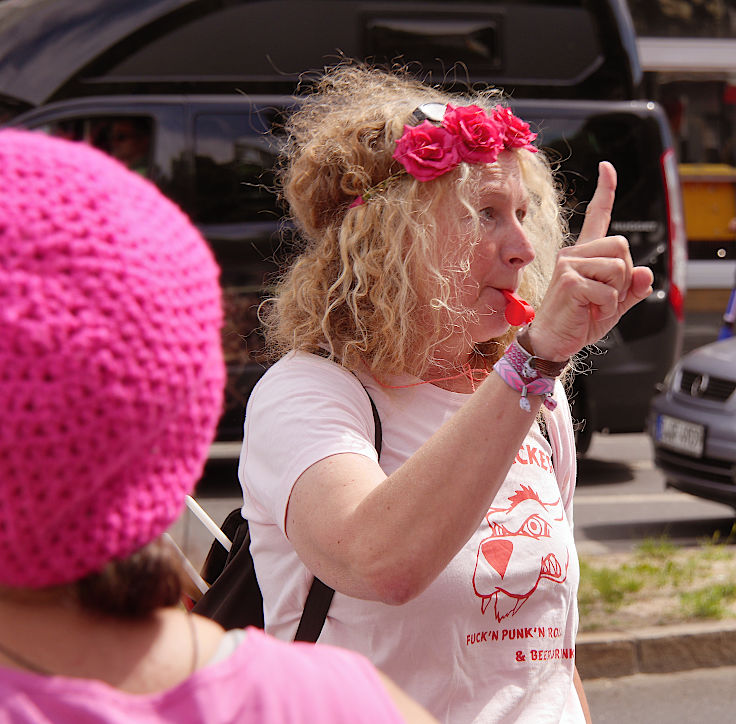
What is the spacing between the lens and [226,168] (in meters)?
6.93

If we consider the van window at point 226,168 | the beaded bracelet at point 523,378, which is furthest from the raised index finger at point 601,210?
the van window at point 226,168

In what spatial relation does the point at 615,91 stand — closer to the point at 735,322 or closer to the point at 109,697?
the point at 735,322

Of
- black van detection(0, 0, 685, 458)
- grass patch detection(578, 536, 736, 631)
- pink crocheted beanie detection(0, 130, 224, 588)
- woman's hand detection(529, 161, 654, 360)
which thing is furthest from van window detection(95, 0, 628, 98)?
pink crocheted beanie detection(0, 130, 224, 588)

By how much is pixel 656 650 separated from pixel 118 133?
14.6ft

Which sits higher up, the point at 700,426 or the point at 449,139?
the point at 449,139

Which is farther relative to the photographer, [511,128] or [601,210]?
[511,128]

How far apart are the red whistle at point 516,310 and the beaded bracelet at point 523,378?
42cm

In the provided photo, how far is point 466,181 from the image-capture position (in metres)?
1.90

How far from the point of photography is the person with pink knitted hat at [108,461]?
0.85m

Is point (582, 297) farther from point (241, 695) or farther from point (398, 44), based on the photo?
point (398, 44)

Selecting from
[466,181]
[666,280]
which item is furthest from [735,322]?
[466,181]

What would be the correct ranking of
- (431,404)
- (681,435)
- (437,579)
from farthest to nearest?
(681,435), (431,404), (437,579)

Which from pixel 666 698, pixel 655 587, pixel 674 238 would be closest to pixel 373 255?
pixel 666 698

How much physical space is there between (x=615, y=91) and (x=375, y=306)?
21.0 ft
